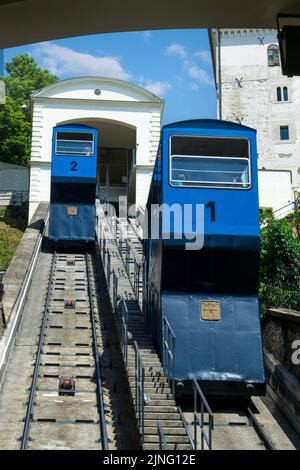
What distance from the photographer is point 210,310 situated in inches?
439

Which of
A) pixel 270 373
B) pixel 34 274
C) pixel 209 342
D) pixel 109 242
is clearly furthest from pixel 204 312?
pixel 109 242

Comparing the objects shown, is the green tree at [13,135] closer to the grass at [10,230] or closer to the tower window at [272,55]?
the grass at [10,230]

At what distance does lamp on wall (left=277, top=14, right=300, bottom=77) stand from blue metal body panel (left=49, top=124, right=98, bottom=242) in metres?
19.0

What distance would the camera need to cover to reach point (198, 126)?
11.5 metres

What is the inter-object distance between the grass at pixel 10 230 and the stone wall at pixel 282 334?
12.0m

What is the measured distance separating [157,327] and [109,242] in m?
11.8

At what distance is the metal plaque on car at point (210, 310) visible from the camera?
11125 millimetres

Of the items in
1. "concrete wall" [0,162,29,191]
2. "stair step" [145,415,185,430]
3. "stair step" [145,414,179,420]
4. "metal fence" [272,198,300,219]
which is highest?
"concrete wall" [0,162,29,191]

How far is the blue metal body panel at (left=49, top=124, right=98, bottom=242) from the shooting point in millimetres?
23359

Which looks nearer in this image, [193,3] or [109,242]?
[193,3]

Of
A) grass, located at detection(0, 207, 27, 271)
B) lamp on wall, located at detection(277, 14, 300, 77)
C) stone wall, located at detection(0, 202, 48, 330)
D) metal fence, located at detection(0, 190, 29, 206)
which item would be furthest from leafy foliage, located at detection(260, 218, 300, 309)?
metal fence, located at detection(0, 190, 29, 206)

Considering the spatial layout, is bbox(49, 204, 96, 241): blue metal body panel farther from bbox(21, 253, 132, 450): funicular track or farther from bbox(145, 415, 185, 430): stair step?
bbox(145, 415, 185, 430): stair step

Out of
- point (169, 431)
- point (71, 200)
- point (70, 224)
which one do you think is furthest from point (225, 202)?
point (71, 200)

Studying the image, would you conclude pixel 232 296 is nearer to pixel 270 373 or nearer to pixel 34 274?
pixel 270 373
